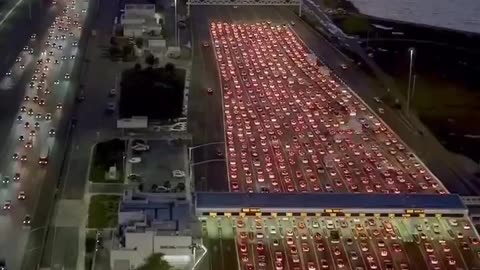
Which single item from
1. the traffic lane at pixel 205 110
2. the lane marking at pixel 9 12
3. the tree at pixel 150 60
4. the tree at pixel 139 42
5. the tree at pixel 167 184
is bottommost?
the traffic lane at pixel 205 110

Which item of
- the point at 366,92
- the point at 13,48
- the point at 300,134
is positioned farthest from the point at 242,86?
the point at 13,48

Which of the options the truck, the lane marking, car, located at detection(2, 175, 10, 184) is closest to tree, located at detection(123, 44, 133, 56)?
the lane marking

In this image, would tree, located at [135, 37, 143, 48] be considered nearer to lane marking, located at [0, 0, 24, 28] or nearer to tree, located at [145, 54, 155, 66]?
tree, located at [145, 54, 155, 66]

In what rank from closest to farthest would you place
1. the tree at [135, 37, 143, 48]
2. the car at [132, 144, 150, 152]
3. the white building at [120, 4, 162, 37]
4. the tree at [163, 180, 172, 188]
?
the tree at [163, 180, 172, 188]
the car at [132, 144, 150, 152]
the tree at [135, 37, 143, 48]
the white building at [120, 4, 162, 37]

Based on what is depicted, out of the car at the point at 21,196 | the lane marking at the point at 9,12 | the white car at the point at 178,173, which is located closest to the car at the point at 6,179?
the car at the point at 21,196

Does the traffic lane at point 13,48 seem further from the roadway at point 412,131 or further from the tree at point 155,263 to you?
the roadway at point 412,131

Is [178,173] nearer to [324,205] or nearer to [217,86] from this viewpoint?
[324,205]

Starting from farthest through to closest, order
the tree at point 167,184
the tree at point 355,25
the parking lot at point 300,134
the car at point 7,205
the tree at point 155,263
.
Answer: the tree at point 355,25 < the parking lot at point 300,134 < the tree at point 167,184 < the car at point 7,205 < the tree at point 155,263
